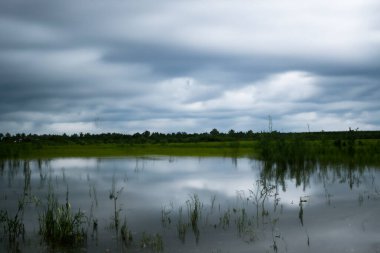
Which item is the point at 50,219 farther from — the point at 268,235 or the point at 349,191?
the point at 349,191

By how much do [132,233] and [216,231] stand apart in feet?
5.97

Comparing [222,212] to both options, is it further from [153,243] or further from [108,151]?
[108,151]

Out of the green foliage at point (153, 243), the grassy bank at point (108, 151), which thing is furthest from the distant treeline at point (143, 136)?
the green foliage at point (153, 243)

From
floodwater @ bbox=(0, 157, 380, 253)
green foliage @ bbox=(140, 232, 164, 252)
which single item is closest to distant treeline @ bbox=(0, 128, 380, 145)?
floodwater @ bbox=(0, 157, 380, 253)

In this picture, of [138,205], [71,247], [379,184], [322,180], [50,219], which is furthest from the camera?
[322,180]

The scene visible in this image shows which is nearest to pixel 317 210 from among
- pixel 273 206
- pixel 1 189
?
pixel 273 206

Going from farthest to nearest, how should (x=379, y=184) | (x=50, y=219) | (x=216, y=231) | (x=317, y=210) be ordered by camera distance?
(x=379, y=184)
(x=317, y=210)
(x=216, y=231)
(x=50, y=219)

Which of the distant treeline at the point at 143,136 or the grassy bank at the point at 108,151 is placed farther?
the distant treeline at the point at 143,136

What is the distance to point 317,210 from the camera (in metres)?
11.0

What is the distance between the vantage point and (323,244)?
767cm

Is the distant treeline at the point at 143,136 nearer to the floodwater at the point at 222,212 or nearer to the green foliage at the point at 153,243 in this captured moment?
the floodwater at the point at 222,212

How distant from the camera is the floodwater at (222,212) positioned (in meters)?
7.75

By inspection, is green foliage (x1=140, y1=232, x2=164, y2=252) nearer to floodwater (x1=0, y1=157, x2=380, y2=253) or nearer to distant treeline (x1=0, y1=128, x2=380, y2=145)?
floodwater (x1=0, y1=157, x2=380, y2=253)

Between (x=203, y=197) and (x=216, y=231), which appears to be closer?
(x=216, y=231)
